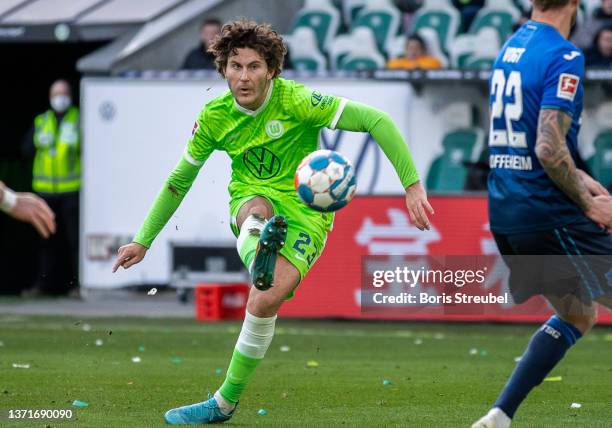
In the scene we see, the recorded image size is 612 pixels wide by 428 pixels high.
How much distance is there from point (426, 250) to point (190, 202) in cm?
373

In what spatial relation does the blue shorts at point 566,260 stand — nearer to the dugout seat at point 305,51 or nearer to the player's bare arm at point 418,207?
the player's bare arm at point 418,207

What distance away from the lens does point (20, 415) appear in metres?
7.55

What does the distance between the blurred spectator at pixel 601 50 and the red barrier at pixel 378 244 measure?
302 centimetres

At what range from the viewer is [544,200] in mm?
6500

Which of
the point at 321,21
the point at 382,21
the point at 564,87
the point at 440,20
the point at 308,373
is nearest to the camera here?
the point at 564,87

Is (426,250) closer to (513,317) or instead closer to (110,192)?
(513,317)

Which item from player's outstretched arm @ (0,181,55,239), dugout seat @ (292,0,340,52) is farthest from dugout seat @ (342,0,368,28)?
player's outstretched arm @ (0,181,55,239)

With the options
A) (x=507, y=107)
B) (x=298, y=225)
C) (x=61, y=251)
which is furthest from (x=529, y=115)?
(x=61, y=251)

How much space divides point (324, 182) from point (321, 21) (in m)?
11.5

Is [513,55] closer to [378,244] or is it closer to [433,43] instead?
[378,244]

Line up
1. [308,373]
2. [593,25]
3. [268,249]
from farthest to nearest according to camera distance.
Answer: [593,25], [308,373], [268,249]

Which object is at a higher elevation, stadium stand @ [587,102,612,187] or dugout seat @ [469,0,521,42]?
dugout seat @ [469,0,521,42]

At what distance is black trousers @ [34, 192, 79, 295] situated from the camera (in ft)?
57.2

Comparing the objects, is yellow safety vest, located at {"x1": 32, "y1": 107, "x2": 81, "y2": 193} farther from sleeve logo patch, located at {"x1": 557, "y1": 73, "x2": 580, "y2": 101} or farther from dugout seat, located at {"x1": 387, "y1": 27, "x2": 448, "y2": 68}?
sleeve logo patch, located at {"x1": 557, "y1": 73, "x2": 580, "y2": 101}
